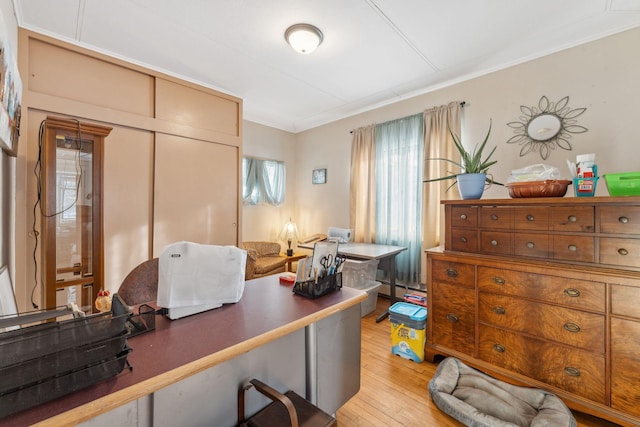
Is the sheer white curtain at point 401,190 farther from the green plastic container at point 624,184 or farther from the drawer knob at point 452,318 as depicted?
the green plastic container at point 624,184

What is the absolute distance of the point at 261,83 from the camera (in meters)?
3.12

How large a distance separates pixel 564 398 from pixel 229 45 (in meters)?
3.55

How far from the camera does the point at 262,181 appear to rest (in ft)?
14.3

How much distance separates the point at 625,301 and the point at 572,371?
507mm

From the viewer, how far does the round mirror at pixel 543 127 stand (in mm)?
2381

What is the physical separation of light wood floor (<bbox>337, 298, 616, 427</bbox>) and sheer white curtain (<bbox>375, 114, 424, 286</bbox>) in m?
1.29

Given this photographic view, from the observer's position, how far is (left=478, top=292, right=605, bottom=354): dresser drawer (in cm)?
151

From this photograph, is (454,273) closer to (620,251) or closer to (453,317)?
(453,317)

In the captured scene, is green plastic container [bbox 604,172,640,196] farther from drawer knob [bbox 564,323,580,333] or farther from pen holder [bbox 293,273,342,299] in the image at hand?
pen holder [bbox 293,273,342,299]

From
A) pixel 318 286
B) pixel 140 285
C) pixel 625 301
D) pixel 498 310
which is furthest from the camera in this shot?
pixel 498 310

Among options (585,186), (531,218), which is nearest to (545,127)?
(585,186)

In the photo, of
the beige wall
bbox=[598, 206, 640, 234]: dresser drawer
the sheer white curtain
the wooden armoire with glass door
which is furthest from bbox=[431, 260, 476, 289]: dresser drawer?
the wooden armoire with glass door

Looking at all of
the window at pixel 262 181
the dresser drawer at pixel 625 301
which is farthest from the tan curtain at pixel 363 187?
the dresser drawer at pixel 625 301

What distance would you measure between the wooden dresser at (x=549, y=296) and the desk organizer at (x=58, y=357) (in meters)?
2.05
